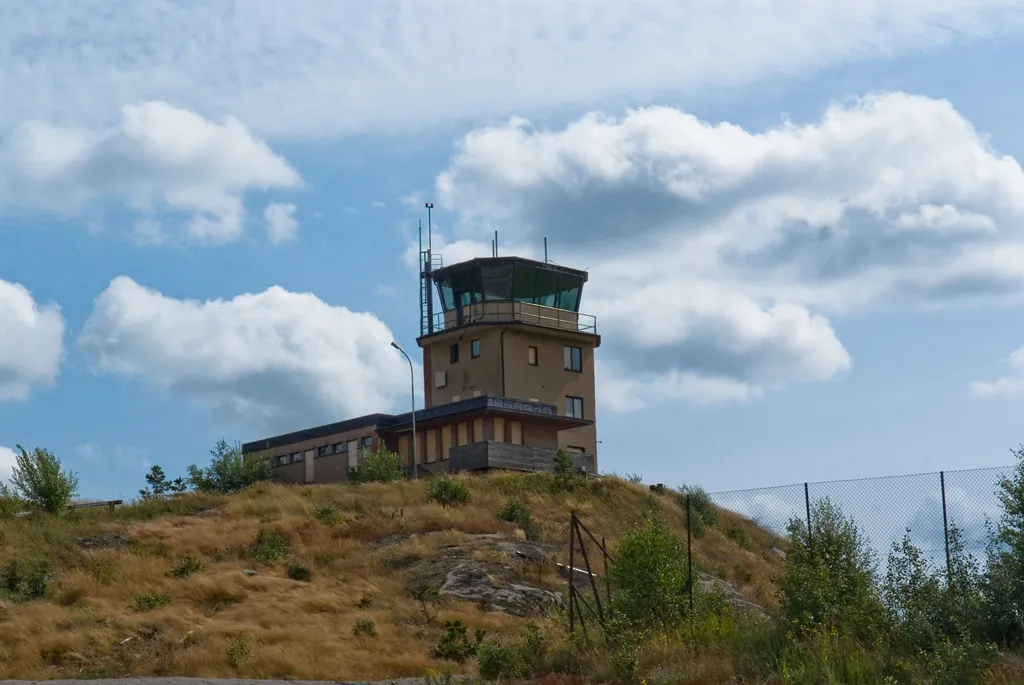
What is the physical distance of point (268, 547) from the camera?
3928 centimetres

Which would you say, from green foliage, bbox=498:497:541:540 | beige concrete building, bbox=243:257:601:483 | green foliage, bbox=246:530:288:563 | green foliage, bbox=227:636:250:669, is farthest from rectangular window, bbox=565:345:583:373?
green foliage, bbox=227:636:250:669

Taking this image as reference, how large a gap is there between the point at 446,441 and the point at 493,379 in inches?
181

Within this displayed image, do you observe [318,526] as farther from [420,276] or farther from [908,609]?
[420,276]

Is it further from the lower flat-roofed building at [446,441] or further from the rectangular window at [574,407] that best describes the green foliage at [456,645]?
the rectangular window at [574,407]

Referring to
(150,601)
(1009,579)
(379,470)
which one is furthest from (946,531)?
(379,470)

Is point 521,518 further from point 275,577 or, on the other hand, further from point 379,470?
point 379,470

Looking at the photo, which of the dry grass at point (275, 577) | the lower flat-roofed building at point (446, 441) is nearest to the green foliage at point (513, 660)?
the dry grass at point (275, 577)

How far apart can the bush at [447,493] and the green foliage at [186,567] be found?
13235mm

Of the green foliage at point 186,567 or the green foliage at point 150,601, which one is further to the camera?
the green foliage at point 186,567

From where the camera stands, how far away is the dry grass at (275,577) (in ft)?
86.8

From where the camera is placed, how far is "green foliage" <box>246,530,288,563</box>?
38406 millimetres

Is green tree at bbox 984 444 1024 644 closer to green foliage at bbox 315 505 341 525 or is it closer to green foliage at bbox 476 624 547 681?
green foliage at bbox 476 624 547 681

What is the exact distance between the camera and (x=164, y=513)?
159 ft

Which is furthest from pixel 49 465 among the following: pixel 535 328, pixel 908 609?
pixel 908 609
